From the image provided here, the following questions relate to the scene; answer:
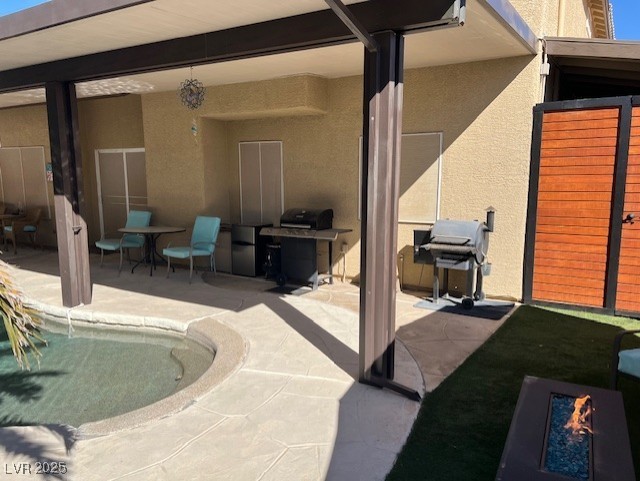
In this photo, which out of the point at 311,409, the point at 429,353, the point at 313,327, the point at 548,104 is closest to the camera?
the point at 311,409

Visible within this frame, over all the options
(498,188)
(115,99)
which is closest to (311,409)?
(498,188)

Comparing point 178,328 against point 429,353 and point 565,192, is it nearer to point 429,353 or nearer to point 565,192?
point 429,353

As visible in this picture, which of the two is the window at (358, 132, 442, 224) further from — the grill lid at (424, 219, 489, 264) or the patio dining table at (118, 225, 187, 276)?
the patio dining table at (118, 225, 187, 276)

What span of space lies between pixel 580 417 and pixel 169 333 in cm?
422

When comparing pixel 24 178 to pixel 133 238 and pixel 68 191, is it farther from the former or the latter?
pixel 68 191

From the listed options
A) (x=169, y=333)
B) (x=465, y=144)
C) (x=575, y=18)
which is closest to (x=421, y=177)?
(x=465, y=144)

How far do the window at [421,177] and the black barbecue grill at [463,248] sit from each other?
588mm

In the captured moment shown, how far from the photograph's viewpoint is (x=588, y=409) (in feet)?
8.29

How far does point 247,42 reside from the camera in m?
4.14

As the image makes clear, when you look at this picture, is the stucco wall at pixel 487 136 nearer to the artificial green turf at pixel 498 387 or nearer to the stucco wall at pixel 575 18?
the artificial green turf at pixel 498 387

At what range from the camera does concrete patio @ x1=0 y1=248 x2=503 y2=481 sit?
276cm

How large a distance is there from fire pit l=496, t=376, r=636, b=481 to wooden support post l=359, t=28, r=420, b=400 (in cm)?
112

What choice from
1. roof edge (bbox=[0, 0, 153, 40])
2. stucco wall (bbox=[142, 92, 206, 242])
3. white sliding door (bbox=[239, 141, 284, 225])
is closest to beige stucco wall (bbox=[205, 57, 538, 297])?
white sliding door (bbox=[239, 141, 284, 225])

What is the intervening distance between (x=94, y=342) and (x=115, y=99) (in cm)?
596
